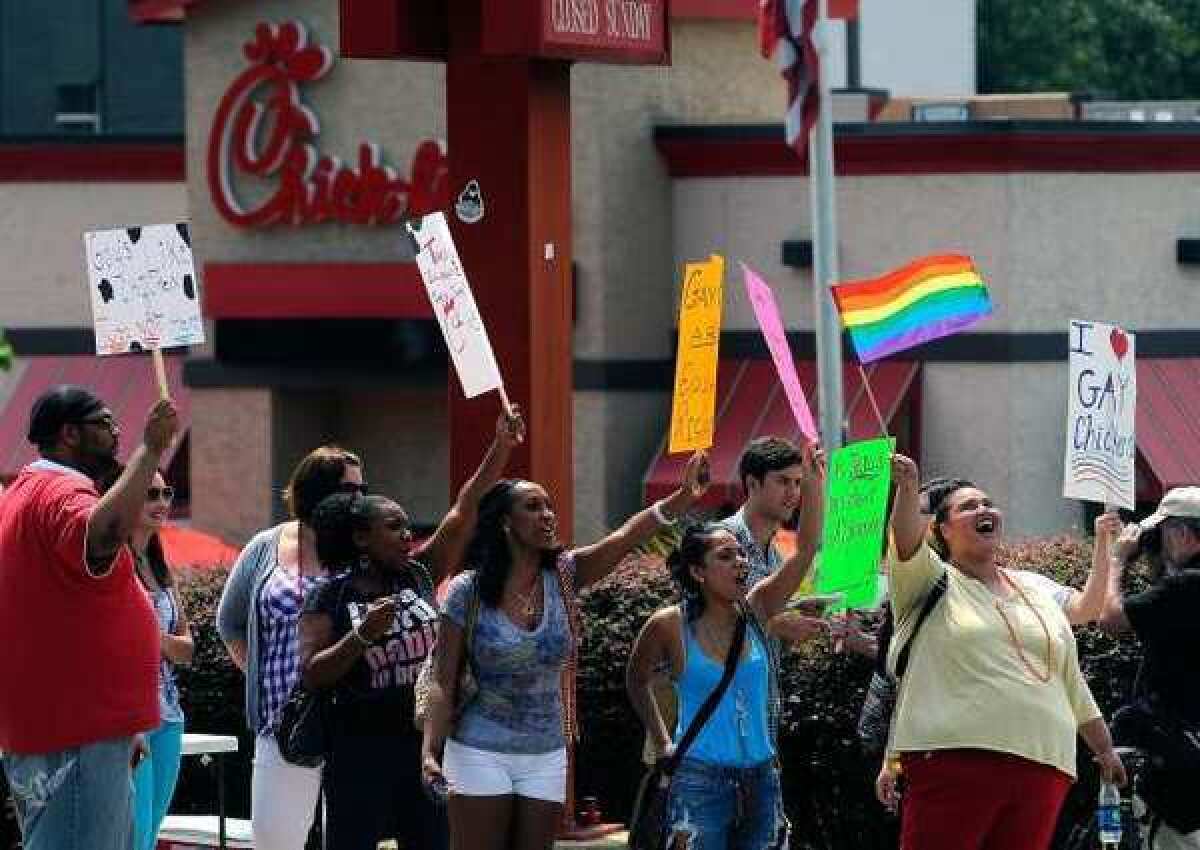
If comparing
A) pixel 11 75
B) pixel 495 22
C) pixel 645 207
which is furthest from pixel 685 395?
pixel 11 75

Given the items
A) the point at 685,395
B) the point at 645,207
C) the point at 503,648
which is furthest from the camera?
the point at 645,207

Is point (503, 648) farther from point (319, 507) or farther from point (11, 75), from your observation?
point (11, 75)

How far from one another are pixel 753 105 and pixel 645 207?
55.3 inches

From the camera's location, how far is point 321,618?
9.73 meters

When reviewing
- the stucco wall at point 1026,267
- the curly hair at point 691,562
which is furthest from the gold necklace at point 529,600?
the stucco wall at point 1026,267

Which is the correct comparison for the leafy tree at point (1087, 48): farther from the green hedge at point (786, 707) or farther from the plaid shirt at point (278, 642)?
the plaid shirt at point (278, 642)

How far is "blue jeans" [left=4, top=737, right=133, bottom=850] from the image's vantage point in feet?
29.2

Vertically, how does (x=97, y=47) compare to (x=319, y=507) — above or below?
above

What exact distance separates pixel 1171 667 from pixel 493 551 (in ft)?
6.68

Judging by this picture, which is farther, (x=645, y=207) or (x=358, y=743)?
(x=645, y=207)

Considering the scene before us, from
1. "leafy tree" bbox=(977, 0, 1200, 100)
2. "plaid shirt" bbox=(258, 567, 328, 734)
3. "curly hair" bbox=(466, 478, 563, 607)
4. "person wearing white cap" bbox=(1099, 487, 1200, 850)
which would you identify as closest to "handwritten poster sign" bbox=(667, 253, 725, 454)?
"curly hair" bbox=(466, 478, 563, 607)

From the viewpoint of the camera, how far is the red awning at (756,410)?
82.6ft

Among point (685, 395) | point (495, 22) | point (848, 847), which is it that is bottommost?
point (848, 847)

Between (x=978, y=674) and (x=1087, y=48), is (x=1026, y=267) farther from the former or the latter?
(x=1087, y=48)
